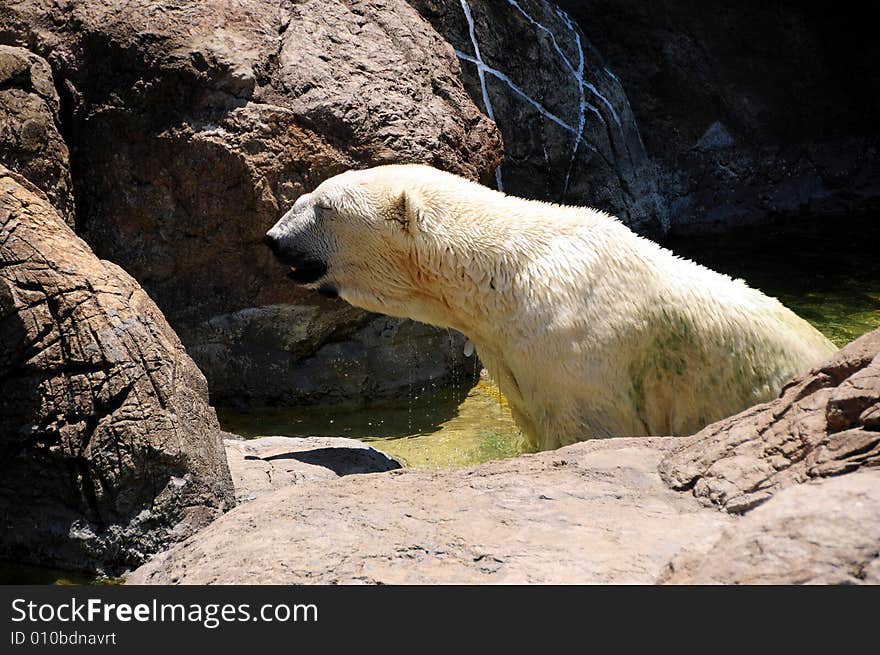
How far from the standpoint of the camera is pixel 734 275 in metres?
10.5

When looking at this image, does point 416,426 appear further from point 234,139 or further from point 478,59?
point 478,59

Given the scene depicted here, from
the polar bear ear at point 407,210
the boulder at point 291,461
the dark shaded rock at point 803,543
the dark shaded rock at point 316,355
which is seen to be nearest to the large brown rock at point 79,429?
the boulder at point 291,461

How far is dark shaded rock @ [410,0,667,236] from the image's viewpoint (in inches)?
404

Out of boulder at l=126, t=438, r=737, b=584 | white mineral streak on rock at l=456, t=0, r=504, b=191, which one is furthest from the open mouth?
white mineral streak on rock at l=456, t=0, r=504, b=191

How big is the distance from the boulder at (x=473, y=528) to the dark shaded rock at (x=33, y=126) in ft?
10.6

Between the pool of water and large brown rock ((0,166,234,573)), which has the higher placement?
large brown rock ((0,166,234,573))

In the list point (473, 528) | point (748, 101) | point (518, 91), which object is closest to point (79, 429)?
point (473, 528)

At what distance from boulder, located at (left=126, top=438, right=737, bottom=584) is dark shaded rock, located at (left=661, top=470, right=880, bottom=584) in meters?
0.15

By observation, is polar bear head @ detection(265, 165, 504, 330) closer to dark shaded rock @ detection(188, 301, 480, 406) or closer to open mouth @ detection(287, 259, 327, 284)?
open mouth @ detection(287, 259, 327, 284)

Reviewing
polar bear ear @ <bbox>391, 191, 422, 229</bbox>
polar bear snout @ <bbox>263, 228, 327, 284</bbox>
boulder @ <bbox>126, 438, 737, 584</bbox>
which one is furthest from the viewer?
polar bear snout @ <bbox>263, 228, 327, 284</bbox>

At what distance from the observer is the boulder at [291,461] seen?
5.05 meters

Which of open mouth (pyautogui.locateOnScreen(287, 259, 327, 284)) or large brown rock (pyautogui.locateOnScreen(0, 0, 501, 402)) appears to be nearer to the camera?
open mouth (pyautogui.locateOnScreen(287, 259, 327, 284))

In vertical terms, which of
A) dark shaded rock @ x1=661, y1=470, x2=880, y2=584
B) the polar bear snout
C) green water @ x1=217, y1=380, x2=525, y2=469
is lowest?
green water @ x1=217, y1=380, x2=525, y2=469

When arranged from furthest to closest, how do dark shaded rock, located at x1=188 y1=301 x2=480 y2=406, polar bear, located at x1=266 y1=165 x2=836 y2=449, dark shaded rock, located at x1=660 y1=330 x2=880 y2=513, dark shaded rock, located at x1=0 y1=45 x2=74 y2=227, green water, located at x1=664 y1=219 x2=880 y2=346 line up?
green water, located at x1=664 y1=219 x2=880 y2=346
dark shaded rock, located at x1=188 y1=301 x2=480 y2=406
dark shaded rock, located at x1=0 y1=45 x2=74 y2=227
polar bear, located at x1=266 y1=165 x2=836 y2=449
dark shaded rock, located at x1=660 y1=330 x2=880 y2=513
